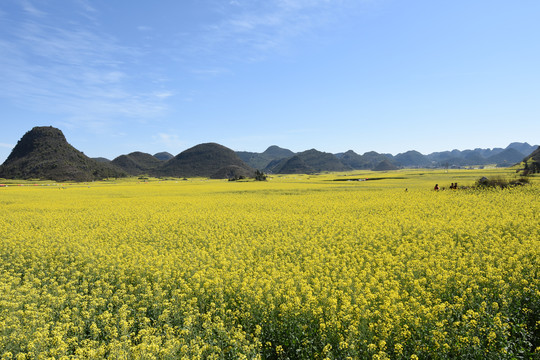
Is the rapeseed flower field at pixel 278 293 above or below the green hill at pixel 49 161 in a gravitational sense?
below

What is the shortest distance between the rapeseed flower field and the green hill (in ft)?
454

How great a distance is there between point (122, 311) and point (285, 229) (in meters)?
11.4

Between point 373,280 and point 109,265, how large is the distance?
10346 mm

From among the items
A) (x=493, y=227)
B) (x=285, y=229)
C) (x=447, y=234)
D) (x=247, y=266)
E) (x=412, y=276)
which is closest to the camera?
(x=412, y=276)

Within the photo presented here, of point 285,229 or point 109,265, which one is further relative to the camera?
point 285,229

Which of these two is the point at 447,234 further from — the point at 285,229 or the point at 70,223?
the point at 70,223

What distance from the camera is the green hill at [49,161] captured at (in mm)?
136250

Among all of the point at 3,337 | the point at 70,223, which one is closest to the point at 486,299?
the point at 3,337

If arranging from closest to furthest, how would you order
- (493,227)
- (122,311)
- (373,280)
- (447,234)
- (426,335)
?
(426,335), (122,311), (373,280), (447,234), (493,227)

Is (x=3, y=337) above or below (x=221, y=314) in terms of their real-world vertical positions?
above

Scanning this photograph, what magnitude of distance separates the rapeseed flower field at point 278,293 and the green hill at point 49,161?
13853 centimetres

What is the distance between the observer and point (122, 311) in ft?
26.1

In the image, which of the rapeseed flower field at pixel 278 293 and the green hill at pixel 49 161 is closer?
the rapeseed flower field at pixel 278 293

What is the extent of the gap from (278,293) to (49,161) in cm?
17826
